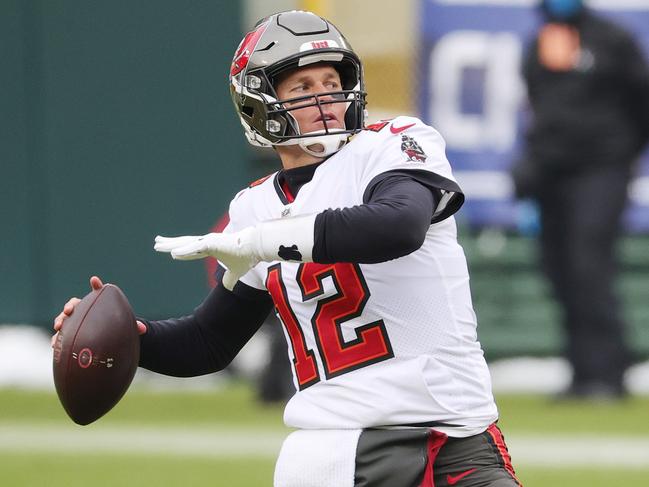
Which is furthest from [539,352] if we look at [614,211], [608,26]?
[608,26]

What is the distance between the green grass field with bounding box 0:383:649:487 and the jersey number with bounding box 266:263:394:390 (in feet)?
11.2

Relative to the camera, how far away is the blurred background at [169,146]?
35.6ft

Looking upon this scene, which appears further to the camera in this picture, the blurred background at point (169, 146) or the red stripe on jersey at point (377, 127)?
the blurred background at point (169, 146)

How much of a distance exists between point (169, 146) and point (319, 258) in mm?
8264

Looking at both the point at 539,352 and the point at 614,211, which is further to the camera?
the point at 539,352

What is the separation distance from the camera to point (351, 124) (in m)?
3.77

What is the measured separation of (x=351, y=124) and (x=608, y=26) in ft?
20.0

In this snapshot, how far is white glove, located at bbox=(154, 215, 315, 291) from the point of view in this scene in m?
3.33

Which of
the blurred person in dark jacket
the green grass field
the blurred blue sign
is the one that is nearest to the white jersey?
the green grass field

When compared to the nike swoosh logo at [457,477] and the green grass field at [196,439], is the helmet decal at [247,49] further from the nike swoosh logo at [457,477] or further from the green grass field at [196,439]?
the green grass field at [196,439]

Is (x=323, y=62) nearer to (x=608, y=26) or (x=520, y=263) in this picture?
(x=608, y=26)

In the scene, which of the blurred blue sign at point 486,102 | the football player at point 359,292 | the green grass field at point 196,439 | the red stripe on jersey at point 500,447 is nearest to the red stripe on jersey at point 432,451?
the football player at point 359,292

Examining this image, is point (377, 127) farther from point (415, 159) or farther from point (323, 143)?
point (415, 159)

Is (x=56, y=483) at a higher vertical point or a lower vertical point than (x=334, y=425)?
lower
